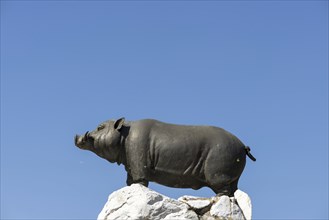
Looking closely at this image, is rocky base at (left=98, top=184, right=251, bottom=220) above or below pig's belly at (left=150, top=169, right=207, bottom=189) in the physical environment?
below

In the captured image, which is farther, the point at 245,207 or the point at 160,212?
the point at 245,207

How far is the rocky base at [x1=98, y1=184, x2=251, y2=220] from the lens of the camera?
11430 millimetres

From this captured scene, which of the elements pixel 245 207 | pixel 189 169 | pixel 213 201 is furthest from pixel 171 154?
pixel 245 207

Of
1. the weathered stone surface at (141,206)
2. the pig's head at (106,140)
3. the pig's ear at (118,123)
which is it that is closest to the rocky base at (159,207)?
the weathered stone surface at (141,206)

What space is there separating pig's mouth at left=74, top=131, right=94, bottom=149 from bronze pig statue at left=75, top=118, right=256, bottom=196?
1.66ft

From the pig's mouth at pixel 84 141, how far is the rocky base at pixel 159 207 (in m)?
1.69

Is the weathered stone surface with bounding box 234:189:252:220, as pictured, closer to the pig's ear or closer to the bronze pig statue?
the bronze pig statue

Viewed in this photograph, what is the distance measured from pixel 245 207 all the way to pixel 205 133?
2693mm

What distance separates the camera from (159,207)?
11.5 meters

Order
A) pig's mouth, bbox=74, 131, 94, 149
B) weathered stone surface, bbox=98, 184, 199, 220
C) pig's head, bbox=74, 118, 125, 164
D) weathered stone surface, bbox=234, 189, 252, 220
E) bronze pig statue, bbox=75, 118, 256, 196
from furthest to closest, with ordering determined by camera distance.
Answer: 1. weathered stone surface, bbox=234, 189, 252, 220
2. pig's mouth, bbox=74, 131, 94, 149
3. pig's head, bbox=74, 118, 125, 164
4. bronze pig statue, bbox=75, 118, 256, 196
5. weathered stone surface, bbox=98, 184, 199, 220

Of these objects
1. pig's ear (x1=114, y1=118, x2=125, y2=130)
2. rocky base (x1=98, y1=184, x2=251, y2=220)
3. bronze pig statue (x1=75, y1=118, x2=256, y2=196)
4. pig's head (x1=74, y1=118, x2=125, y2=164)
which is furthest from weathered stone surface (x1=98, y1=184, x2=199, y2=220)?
pig's ear (x1=114, y1=118, x2=125, y2=130)

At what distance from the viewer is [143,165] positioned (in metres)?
12.2

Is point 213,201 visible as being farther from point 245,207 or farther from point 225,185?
point 245,207

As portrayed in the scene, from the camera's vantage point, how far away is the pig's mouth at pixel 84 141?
13.1 m
